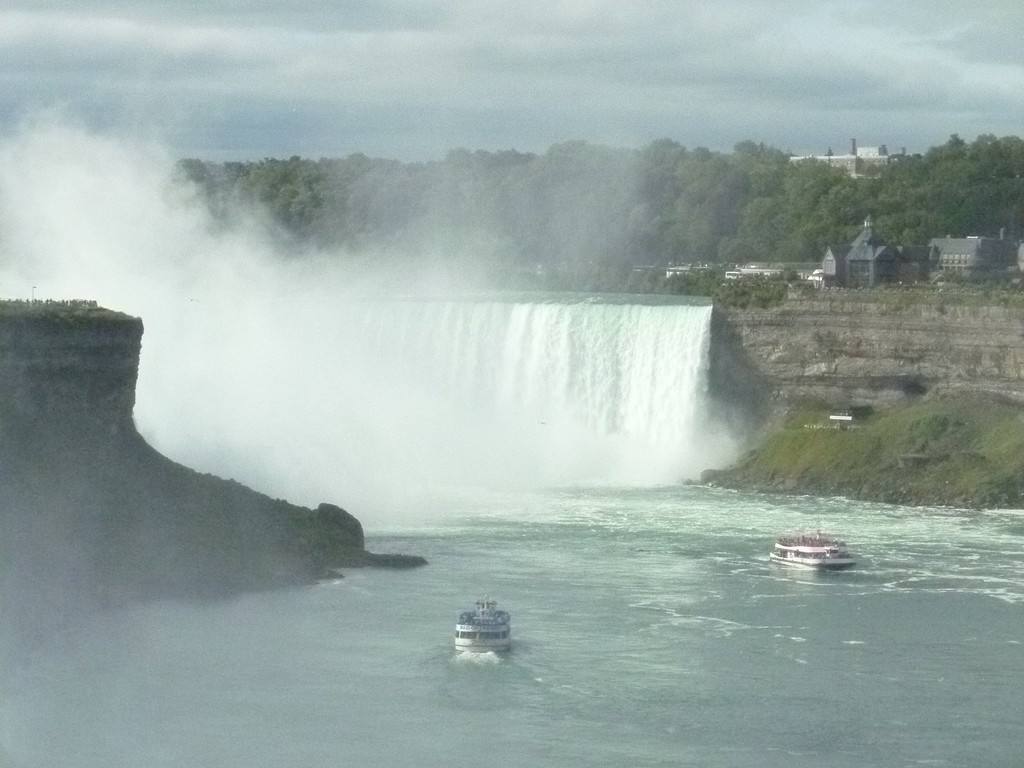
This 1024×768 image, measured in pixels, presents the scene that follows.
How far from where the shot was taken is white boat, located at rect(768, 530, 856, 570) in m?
35.7

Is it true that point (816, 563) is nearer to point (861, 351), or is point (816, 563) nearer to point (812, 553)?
point (812, 553)

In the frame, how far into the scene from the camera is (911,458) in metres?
45.5

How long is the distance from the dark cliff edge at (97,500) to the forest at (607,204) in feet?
130

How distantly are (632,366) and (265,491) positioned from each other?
13.7 meters

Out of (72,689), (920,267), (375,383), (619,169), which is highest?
(619,169)

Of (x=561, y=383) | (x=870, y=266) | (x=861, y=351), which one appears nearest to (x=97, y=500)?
(x=561, y=383)

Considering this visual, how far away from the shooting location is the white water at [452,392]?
48406 millimetres

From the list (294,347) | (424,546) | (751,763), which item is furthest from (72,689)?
(294,347)

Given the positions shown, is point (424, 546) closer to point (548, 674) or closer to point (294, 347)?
point (548, 674)

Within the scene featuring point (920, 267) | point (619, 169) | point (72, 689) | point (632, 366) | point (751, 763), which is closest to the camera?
point (751, 763)

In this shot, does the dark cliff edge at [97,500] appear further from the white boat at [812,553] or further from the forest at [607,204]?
the forest at [607,204]

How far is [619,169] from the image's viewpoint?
302 feet

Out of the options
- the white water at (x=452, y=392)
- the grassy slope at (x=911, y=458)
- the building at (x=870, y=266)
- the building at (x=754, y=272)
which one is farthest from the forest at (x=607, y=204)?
the grassy slope at (x=911, y=458)

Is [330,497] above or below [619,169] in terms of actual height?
below
